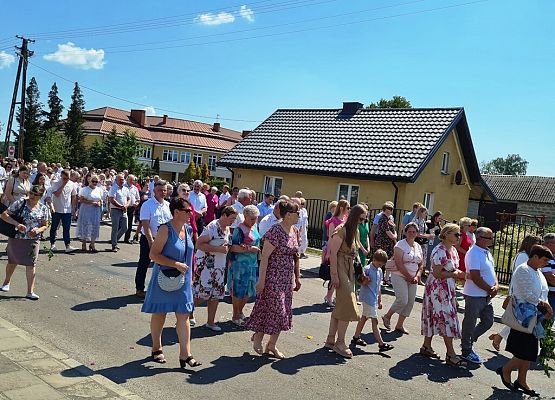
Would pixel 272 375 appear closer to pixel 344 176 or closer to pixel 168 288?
pixel 168 288

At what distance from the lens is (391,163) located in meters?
19.6

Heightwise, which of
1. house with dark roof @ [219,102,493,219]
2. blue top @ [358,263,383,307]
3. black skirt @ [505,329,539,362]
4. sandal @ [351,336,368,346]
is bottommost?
sandal @ [351,336,368,346]

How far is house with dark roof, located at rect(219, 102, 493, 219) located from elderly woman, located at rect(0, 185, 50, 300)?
13.1 m

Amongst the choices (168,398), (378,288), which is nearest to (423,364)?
(378,288)

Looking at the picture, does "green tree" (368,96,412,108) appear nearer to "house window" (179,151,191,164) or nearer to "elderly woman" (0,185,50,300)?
"house window" (179,151,191,164)

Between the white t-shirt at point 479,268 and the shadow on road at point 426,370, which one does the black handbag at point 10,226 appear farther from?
the white t-shirt at point 479,268

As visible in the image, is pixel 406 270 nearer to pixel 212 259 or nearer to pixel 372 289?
pixel 372 289

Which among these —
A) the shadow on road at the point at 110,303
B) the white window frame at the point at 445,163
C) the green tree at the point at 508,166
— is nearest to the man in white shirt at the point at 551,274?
the shadow on road at the point at 110,303

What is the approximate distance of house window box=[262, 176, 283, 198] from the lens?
23166 millimetres

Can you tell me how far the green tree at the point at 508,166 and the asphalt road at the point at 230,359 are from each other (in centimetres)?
14286

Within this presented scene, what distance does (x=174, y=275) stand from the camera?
5906 mm

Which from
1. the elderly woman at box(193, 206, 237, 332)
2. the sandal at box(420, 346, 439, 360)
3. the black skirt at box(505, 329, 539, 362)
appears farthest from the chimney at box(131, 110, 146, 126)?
the black skirt at box(505, 329, 539, 362)

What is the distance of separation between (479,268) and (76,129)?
223 ft

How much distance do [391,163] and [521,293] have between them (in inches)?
530
